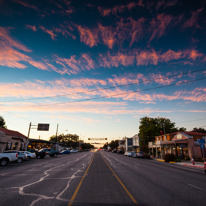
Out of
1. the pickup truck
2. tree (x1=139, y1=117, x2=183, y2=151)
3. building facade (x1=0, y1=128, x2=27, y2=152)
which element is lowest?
the pickup truck

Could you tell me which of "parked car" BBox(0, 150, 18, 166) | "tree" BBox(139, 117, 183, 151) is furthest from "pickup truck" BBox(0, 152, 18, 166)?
"tree" BBox(139, 117, 183, 151)

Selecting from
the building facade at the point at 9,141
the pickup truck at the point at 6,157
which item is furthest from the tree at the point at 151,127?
the pickup truck at the point at 6,157

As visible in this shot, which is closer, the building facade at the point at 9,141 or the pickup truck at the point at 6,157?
the pickup truck at the point at 6,157

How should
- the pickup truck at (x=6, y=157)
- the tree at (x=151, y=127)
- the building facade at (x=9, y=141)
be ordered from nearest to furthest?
the pickup truck at (x=6, y=157) < the building facade at (x=9, y=141) < the tree at (x=151, y=127)

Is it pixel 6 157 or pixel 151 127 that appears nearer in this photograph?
pixel 6 157

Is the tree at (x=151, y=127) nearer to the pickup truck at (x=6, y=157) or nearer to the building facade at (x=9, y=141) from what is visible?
the building facade at (x=9, y=141)

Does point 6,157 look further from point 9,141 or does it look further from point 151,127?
point 151,127

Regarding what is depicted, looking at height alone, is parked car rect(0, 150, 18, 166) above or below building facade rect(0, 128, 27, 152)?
below

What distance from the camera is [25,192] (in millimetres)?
6824

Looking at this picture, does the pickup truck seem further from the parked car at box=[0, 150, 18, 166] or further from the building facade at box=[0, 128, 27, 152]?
the building facade at box=[0, 128, 27, 152]

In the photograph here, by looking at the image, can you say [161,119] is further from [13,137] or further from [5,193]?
[5,193]

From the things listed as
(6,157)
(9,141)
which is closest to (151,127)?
(9,141)

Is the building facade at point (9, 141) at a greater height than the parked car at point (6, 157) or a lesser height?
greater

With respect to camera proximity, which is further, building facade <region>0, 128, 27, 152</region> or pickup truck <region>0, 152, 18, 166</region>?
building facade <region>0, 128, 27, 152</region>
